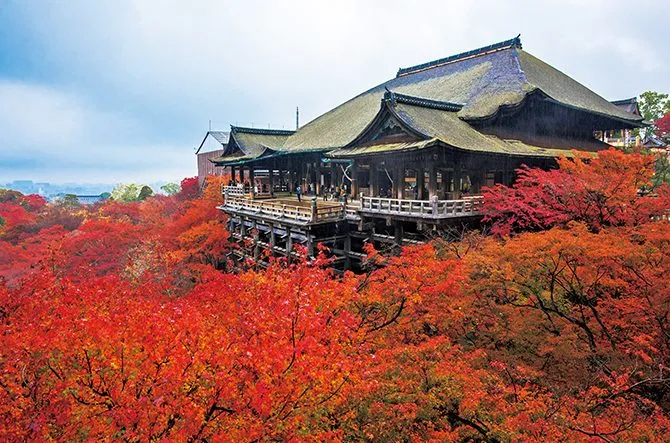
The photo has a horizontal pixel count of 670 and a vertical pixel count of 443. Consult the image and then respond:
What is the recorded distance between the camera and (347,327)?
37.2 ft

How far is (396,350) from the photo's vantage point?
1066 centimetres

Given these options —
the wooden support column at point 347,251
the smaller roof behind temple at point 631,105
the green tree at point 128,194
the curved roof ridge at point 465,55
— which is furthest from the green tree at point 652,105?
the green tree at point 128,194

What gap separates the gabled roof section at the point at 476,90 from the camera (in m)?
25.8

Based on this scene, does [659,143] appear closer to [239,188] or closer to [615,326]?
[615,326]

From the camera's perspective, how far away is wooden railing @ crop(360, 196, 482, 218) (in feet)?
59.7

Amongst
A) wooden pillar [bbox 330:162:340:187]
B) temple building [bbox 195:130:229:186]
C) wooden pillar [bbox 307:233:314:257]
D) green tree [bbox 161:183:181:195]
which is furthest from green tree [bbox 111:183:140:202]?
wooden pillar [bbox 307:233:314:257]

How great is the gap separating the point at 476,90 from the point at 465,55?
911 cm

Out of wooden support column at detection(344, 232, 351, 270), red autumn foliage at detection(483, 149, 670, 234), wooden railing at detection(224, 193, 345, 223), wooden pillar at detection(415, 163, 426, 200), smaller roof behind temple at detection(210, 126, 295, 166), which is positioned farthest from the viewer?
smaller roof behind temple at detection(210, 126, 295, 166)

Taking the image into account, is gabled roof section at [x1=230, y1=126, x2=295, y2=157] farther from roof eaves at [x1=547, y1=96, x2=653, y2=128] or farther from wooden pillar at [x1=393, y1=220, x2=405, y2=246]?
roof eaves at [x1=547, y1=96, x2=653, y2=128]

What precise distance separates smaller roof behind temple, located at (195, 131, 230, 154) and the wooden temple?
28469mm

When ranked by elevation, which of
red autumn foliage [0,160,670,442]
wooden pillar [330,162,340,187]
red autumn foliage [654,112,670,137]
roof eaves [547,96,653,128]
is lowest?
red autumn foliage [0,160,670,442]

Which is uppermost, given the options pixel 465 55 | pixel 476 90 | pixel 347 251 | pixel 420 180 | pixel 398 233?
pixel 465 55

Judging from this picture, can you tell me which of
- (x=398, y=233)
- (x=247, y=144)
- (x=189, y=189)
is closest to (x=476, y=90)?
(x=398, y=233)

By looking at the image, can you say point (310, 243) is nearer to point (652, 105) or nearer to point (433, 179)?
point (433, 179)
